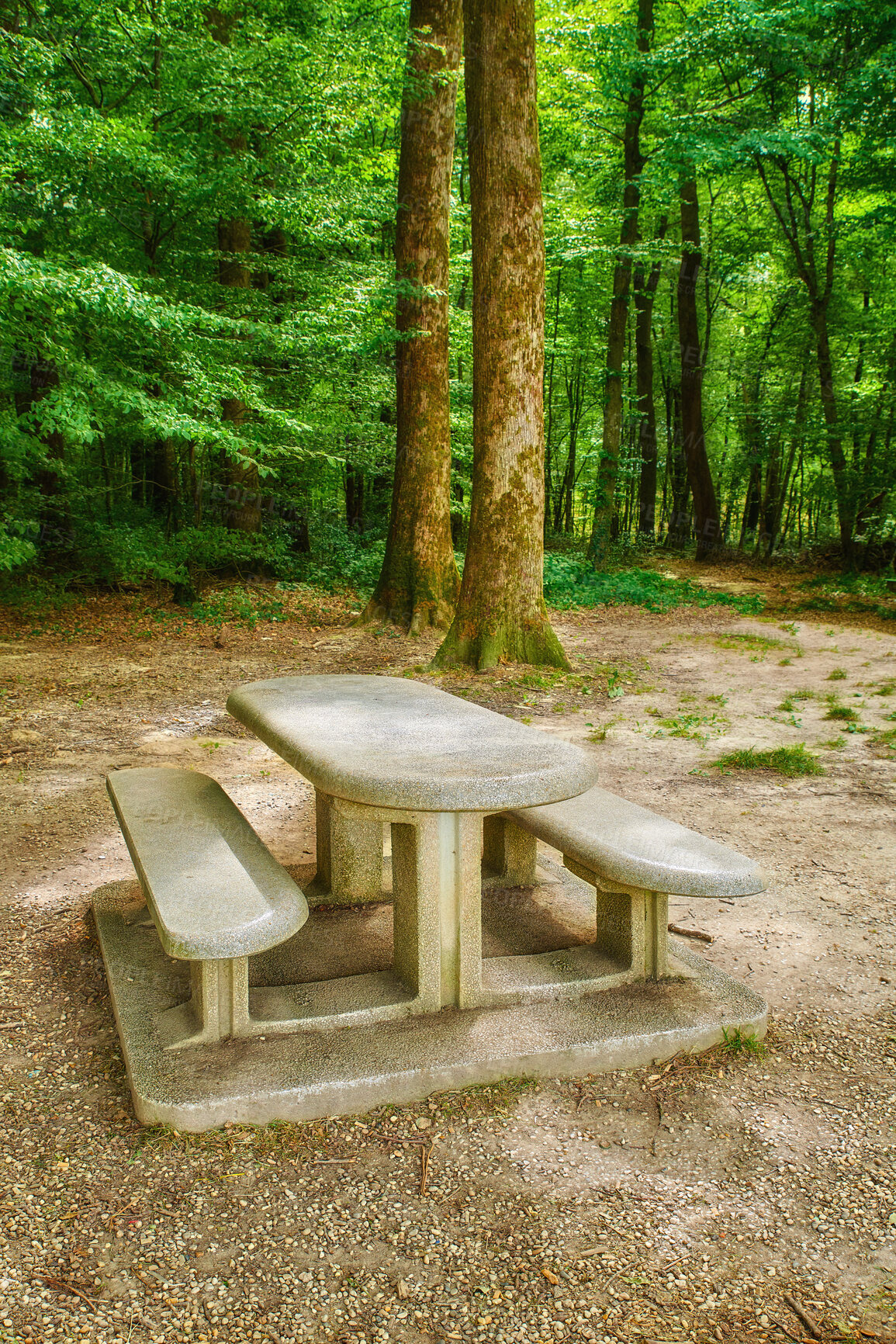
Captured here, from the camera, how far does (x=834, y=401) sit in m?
13.0

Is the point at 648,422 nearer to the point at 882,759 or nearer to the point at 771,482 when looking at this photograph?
the point at 771,482

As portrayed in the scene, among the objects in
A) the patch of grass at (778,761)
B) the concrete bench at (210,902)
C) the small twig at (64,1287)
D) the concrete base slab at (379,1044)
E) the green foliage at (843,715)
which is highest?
the concrete bench at (210,902)

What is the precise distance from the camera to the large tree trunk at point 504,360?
7.42m

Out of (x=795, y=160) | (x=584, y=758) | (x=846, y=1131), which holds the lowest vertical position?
(x=846, y=1131)

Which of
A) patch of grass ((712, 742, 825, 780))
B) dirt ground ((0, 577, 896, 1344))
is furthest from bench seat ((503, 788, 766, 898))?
patch of grass ((712, 742, 825, 780))

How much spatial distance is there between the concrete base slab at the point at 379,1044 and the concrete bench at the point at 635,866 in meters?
0.15

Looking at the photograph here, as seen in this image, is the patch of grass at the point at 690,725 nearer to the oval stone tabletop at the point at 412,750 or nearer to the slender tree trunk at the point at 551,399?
the oval stone tabletop at the point at 412,750

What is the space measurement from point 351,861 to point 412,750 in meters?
1.08

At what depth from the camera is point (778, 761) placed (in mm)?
5477

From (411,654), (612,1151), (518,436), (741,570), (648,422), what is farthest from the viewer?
(648,422)

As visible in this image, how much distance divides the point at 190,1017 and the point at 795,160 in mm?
16564

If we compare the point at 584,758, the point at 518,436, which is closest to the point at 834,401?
the point at 518,436

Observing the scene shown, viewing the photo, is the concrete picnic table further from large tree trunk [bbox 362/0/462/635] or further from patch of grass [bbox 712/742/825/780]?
large tree trunk [bbox 362/0/462/635]

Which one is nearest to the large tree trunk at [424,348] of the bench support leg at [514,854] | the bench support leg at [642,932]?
the bench support leg at [514,854]
